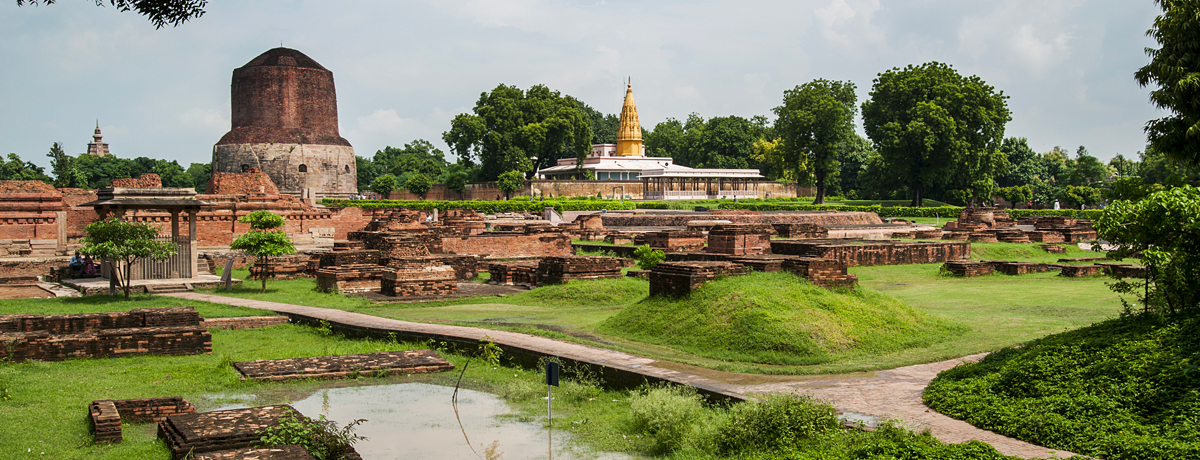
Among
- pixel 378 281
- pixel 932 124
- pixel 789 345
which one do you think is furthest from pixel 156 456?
pixel 932 124

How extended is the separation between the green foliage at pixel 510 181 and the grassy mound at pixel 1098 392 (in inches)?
1750

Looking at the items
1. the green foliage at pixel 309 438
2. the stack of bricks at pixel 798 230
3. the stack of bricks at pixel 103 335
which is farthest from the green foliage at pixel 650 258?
the green foliage at pixel 309 438

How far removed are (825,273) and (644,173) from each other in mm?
48880

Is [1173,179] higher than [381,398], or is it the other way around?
[1173,179]

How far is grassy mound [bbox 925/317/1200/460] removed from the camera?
181 inches

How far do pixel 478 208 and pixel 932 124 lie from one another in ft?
68.6

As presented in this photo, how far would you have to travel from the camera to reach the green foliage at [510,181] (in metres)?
50.2

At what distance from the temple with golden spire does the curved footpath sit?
43531 millimetres

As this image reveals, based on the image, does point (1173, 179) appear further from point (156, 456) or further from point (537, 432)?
point (156, 456)

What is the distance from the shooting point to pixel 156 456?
4.98 m

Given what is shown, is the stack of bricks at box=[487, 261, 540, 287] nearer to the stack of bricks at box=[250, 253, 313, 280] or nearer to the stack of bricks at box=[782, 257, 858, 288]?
the stack of bricks at box=[250, 253, 313, 280]

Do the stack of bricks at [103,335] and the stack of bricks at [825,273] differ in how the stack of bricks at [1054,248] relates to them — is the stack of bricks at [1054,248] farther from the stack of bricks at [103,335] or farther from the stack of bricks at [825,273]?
the stack of bricks at [103,335]

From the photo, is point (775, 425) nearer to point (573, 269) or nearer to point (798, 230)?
point (573, 269)

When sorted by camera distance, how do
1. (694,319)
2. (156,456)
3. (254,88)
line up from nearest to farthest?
(156,456) → (694,319) → (254,88)
